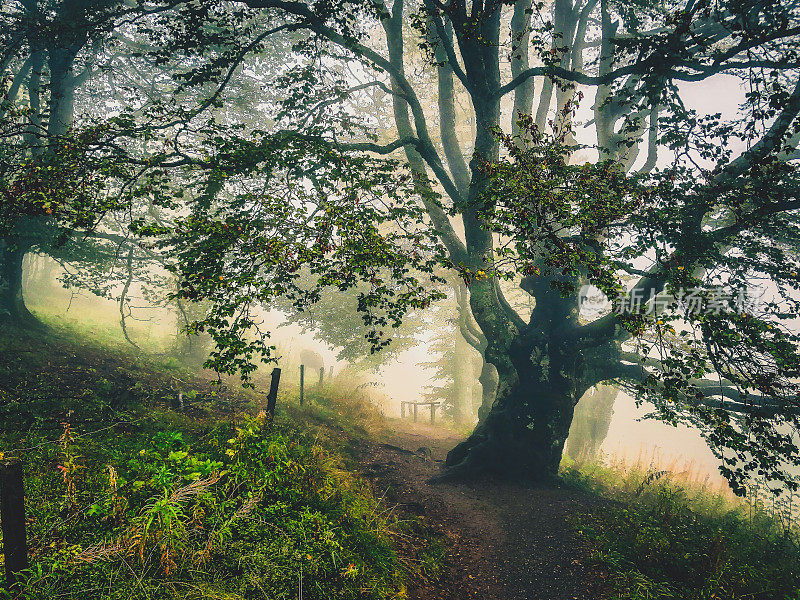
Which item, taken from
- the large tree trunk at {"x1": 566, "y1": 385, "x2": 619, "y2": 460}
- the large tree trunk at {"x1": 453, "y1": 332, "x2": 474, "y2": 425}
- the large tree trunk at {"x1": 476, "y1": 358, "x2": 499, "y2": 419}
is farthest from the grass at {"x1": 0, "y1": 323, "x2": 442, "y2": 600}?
the large tree trunk at {"x1": 566, "y1": 385, "x2": 619, "y2": 460}

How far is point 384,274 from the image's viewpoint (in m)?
17.5

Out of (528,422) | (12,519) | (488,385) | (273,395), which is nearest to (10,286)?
(273,395)

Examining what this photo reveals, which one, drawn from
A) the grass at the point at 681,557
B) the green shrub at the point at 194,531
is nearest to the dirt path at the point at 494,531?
the grass at the point at 681,557

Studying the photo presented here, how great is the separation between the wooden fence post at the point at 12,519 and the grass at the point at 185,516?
0.13 meters

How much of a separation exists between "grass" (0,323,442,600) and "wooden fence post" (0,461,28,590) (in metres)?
0.13

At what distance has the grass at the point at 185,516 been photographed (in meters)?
2.82

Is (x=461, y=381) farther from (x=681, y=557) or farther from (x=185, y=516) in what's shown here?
(x=185, y=516)

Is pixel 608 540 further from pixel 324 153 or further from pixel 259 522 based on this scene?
pixel 324 153

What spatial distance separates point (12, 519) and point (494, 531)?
643 cm

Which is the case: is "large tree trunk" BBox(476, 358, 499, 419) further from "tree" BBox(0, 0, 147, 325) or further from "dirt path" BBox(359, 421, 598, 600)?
"tree" BBox(0, 0, 147, 325)

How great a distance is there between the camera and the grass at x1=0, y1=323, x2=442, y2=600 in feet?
9.27

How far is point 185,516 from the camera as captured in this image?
3.21 m

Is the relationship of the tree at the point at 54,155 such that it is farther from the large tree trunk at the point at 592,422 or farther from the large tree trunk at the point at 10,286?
the large tree trunk at the point at 592,422

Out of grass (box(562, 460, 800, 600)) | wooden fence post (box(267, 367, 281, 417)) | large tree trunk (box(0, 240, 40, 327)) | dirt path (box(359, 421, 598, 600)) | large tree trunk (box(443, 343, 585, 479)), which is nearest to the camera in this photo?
grass (box(562, 460, 800, 600))
